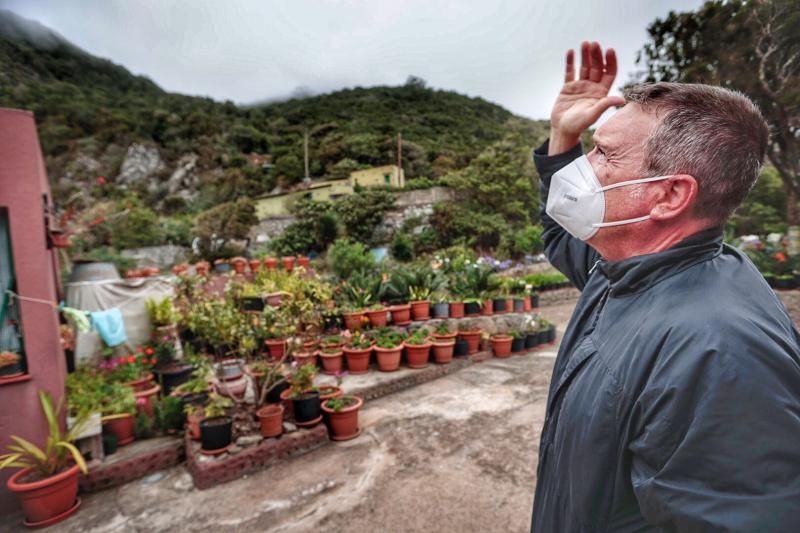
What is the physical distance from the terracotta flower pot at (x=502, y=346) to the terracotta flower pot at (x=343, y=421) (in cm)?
306

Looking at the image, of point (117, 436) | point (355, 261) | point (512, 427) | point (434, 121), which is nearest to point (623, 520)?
point (512, 427)

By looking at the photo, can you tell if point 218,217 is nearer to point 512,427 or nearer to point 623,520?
point 512,427

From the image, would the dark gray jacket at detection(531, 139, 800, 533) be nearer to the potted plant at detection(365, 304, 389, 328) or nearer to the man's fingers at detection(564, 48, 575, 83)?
the man's fingers at detection(564, 48, 575, 83)

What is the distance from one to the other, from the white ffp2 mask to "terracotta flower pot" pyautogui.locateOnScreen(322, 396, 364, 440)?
9.52 ft

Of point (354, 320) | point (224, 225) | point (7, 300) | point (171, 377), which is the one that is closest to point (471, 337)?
point (354, 320)

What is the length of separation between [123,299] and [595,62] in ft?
21.8

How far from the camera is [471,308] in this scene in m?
6.75

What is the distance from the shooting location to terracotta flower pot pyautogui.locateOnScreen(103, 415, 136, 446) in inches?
137

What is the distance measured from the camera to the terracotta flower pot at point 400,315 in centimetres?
624

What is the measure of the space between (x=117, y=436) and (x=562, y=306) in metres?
9.56

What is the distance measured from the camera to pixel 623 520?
0.81m

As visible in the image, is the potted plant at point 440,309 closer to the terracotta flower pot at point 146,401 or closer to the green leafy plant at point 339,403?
the green leafy plant at point 339,403

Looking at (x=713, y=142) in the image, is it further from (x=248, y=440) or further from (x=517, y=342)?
(x=517, y=342)

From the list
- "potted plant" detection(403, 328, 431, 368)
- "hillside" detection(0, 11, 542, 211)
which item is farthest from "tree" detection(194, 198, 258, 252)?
"hillside" detection(0, 11, 542, 211)
